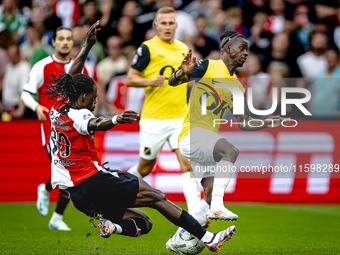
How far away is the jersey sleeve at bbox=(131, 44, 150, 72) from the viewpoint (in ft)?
23.1

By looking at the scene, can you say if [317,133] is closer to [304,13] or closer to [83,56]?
[304,13]

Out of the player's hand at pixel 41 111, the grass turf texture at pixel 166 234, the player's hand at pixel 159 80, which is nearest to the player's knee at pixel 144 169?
the grass turf texture at pixel 166 234

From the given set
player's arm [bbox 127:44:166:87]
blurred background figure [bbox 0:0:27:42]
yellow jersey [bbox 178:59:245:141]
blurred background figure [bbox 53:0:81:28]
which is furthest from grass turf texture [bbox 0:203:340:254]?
blurred background figure [bbox 53:0:81:28]

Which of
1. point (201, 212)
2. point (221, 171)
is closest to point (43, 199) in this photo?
point (201, 212)

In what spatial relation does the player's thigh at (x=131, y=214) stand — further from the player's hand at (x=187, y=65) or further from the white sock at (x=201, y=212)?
the player's hand at (x=187, y=65)

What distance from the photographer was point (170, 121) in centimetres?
712

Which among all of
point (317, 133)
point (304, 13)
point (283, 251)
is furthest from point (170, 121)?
point (304, 13)

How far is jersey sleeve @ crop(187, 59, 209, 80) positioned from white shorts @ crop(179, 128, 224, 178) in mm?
588

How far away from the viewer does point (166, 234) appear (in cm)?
689

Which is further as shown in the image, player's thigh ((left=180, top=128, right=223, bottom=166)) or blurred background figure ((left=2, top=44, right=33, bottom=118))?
blurred background figure ((left=2, top=44, right=33, bottom=118))

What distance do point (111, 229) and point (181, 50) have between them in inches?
134

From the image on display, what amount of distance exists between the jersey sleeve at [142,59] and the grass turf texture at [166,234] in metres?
2.46

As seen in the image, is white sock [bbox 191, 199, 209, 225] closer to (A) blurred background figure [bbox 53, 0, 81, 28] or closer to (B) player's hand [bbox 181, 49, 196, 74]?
(B) player's hand [bbox 181, 49, 196, 74]

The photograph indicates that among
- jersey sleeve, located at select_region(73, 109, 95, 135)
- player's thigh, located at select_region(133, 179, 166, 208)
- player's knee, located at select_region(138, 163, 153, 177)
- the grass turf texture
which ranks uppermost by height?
jersey sleeve, located at select_region(73, 109, 95, 135)
